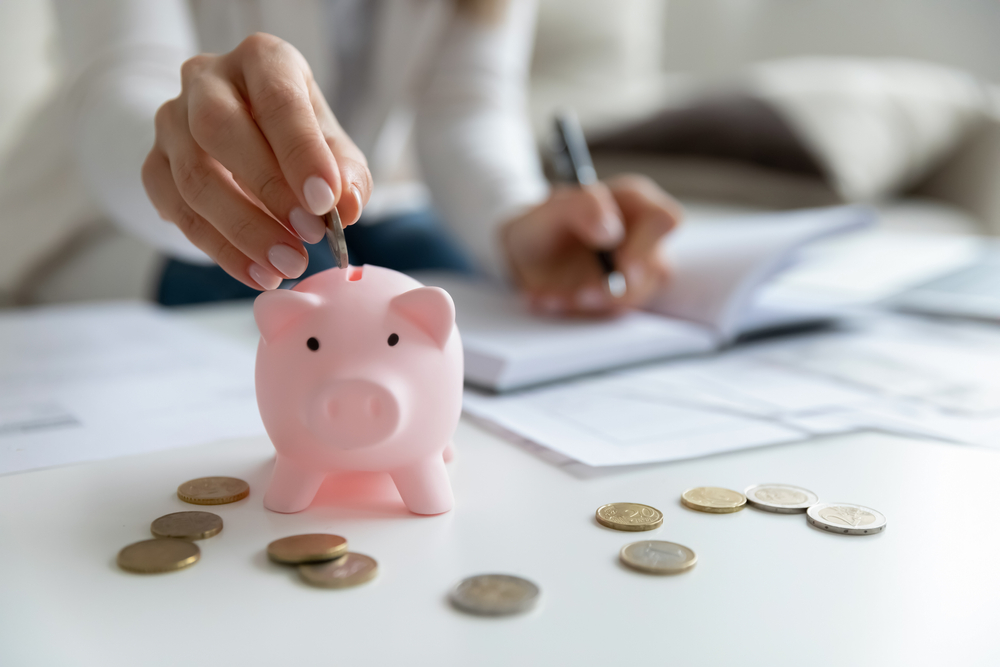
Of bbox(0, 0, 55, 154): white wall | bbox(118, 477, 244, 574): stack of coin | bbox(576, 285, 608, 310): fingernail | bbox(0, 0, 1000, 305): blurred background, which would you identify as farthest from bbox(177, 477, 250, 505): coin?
bbox(0, 0, 55, 154): white wall

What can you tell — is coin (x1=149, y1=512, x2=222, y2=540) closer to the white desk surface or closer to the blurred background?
the white desk surface

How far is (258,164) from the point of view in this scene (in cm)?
42

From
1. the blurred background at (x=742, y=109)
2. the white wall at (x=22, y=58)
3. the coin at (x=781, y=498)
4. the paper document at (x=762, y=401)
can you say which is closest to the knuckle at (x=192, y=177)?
the paper document at (x=762, y=401)

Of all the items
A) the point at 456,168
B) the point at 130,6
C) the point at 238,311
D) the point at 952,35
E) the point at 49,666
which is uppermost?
the point at 952,35

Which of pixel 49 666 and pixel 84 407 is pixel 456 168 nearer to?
pixel 84 407

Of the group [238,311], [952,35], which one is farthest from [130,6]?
[952,35]

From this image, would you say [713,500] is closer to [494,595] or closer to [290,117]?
[494,595]

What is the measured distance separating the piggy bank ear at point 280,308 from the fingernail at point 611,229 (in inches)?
18.4

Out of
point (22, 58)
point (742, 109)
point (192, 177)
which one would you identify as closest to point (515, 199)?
point (192, 177)

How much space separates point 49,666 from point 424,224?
106cm

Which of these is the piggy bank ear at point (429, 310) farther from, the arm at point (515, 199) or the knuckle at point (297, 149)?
the arm at point (515, 199)

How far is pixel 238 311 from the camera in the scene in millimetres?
974

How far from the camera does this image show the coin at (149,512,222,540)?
1.26ft

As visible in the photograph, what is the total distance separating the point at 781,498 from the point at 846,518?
35 mm
